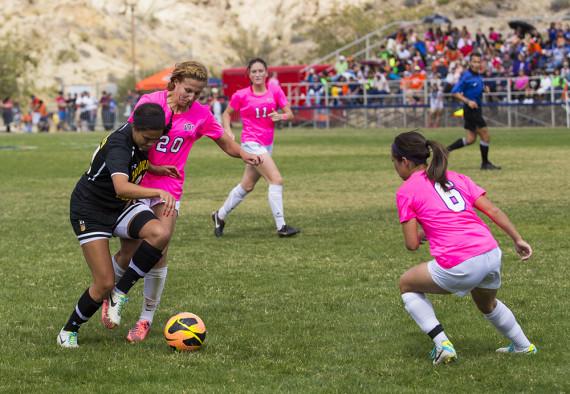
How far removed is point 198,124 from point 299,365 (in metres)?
2.37

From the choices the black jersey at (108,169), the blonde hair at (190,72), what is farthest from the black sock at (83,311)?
the blonde hair at (190,72)

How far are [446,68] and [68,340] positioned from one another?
121 ft

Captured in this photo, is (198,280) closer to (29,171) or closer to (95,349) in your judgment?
(95,349)

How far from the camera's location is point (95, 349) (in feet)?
22.7

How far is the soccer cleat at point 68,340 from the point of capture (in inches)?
274

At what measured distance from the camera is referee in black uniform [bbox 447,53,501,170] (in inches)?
817

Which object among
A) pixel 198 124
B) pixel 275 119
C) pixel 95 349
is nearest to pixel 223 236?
pixel 275 119

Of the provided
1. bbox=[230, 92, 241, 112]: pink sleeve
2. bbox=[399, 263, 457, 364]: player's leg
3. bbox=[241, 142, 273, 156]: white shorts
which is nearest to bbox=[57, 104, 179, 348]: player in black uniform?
bbox=[399, 263, 457, 364]: player's leg

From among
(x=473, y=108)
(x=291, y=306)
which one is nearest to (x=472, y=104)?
(x=473, y=108)

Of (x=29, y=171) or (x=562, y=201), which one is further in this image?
(x=29, y=171)

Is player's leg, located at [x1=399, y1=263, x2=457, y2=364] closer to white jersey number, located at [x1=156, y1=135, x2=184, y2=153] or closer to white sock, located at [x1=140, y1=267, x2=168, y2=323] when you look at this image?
white sock, located at [x1=140, y1=267, x2=168, y2=323]

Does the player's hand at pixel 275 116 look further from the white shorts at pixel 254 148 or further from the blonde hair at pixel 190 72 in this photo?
the blonde hair at pixel 190 72

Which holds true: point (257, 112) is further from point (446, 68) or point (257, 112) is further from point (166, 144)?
point (446, 68)

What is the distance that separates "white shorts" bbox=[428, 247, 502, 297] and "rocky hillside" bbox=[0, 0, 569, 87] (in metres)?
61.4
